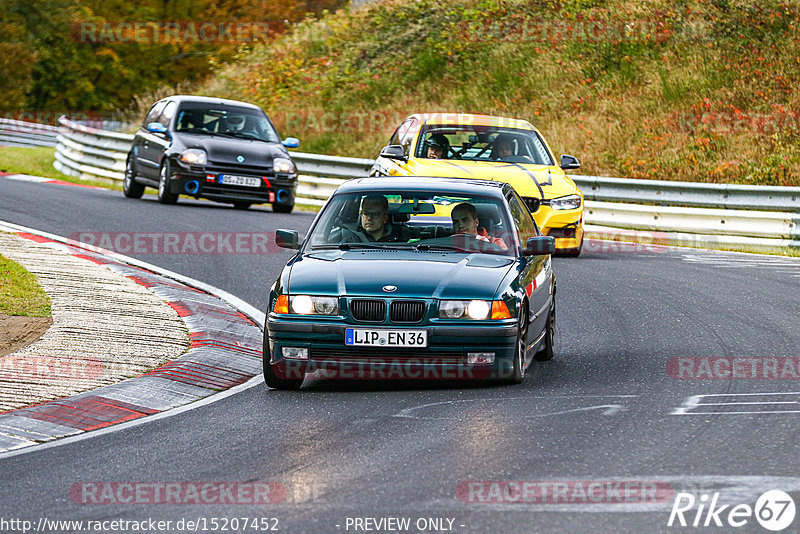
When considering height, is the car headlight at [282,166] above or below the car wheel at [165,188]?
above

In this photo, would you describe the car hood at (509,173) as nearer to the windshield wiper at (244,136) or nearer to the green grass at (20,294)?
the green grass at (20,294)

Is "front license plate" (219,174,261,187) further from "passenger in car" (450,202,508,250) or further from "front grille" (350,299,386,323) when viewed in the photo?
"front grille" (350,299,386,323)

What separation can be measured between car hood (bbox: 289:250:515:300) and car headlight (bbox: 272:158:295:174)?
41.3 ft

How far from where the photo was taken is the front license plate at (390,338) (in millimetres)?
8508

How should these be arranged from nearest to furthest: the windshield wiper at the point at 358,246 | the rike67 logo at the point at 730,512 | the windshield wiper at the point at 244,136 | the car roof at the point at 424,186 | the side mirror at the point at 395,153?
the rike67 logo at the point at 730,512 → the windshield wiper at the point at 358,246 → the car roof at the point at 424,186 → the side mirror at the point at 395,153 → the windshield wiper at the point at 244,136

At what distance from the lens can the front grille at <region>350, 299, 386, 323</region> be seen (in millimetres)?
8578

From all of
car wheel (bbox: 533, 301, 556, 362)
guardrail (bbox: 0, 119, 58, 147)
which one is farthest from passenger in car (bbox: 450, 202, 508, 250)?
guardrail (bbox: 0, 119, 58, 147)

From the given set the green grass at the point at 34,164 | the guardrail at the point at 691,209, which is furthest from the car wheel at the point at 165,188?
the green grass at the point at 34,164

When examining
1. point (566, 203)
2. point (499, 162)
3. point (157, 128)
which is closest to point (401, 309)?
point (566, 203)

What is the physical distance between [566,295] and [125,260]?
5.13 metres

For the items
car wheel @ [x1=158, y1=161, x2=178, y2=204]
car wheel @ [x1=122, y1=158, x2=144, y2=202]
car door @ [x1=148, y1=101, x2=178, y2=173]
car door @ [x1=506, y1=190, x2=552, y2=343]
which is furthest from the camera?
car wheel @ [x1=122, y1=158, x2=144, y2=202]

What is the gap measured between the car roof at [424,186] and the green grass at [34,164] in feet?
59.1

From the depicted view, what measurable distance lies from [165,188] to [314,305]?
13.6m

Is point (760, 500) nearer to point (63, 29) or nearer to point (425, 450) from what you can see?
point (425, 450)
